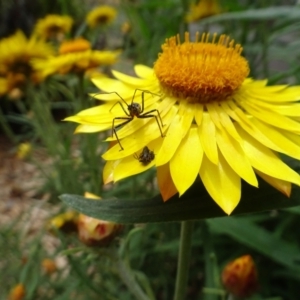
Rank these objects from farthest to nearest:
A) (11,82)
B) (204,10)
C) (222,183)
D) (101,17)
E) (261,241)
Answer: (101,17) → (204,10) → (11,82) → (261,241) → (222,183)

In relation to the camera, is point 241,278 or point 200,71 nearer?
point 200,71

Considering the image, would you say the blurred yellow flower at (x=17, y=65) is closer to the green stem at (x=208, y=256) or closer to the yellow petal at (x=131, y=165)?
the green stem at (x=208, y=256)

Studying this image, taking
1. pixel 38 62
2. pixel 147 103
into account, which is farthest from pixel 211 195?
pixel 38 62

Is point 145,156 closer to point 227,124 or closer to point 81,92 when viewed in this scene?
point 227,124

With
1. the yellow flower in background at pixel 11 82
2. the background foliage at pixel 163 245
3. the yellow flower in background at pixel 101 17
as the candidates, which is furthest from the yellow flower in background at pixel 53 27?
the yellow flower in background at pixel 11 82

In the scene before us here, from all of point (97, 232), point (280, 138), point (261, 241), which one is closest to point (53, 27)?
point (261, 241)

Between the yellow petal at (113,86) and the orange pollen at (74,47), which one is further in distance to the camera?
the orange pollen at (74,47)

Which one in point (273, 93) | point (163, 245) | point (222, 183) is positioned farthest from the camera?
point (163, 245)
